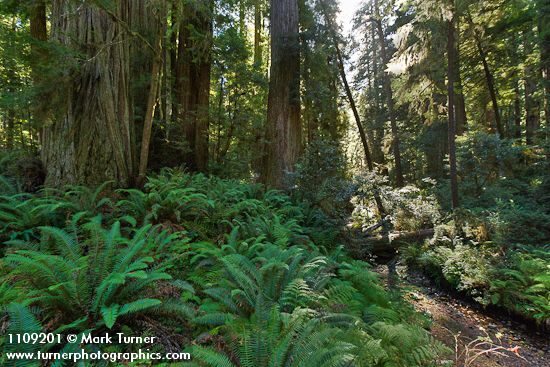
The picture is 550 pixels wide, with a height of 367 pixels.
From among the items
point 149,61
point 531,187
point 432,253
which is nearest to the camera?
point 432,253

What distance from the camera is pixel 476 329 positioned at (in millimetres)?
4668

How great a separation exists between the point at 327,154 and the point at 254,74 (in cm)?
335

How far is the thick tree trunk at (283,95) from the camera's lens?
26.5ft

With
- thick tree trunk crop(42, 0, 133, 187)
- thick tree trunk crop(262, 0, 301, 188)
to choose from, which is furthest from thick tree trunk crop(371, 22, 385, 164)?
thick tree trunk crop(42, 0, 133, 187)

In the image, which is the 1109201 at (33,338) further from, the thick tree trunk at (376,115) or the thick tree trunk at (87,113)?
the thick tree trunk at (376,115)

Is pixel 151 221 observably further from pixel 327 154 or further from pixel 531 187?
pixel 531 187

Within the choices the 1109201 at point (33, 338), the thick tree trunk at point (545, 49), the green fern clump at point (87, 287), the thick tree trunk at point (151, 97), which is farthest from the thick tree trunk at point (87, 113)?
the thick tree trunk at point (545, 49)

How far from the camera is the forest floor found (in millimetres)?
3840

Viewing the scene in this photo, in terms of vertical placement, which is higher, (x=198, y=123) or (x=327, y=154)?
(x=198, y=123)

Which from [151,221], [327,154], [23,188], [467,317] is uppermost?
[327,154]

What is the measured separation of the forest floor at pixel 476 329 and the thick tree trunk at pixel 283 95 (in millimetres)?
3880

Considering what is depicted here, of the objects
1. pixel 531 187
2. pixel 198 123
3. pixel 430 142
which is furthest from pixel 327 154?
pixel 430 142

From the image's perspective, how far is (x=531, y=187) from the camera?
891 cm

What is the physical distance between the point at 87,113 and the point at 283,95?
4.93 m
